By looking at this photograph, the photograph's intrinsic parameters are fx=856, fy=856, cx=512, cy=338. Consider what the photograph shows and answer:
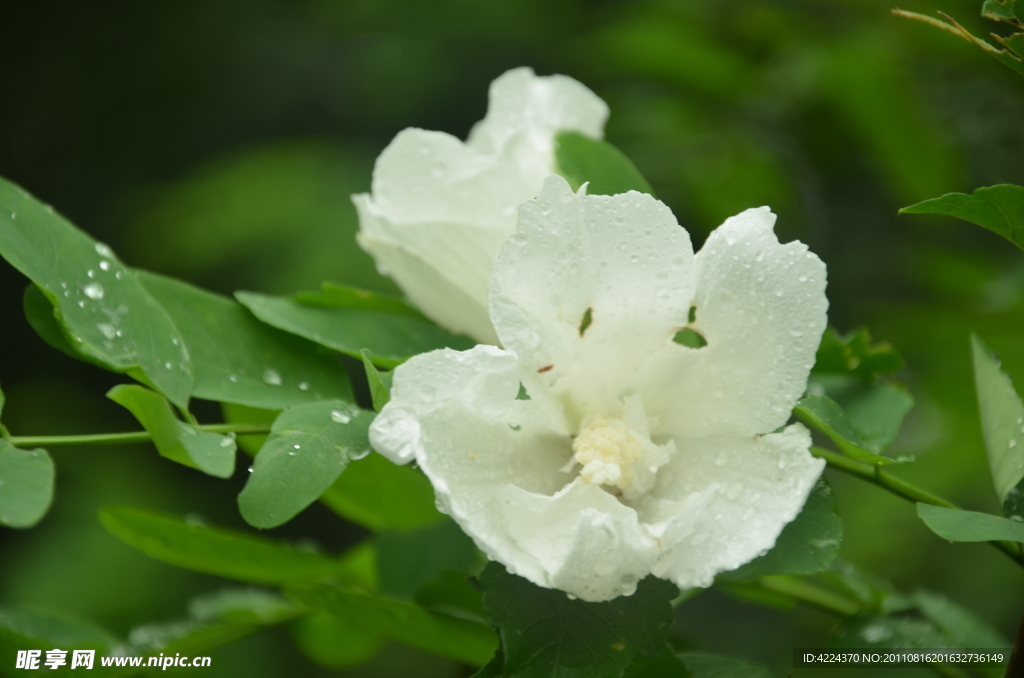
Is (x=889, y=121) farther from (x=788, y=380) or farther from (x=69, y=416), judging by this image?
(x=69, y=416)

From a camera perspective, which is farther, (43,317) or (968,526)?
(43,317)

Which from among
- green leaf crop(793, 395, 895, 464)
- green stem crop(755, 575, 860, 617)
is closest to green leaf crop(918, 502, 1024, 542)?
green leaf crop(793, 395, 895, 464)

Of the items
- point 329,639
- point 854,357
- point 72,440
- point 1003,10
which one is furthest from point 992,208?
point 329,639

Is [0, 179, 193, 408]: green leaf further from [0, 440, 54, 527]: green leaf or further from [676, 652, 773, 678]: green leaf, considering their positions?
[676, 652, 773, 678]: green leaf

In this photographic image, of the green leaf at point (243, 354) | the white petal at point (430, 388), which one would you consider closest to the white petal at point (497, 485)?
the white petal at point (430, 388)

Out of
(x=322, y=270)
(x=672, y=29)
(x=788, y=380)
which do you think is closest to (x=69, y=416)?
(x=322, y=270)

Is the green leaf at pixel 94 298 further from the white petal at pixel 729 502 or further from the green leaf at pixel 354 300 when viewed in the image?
the white petal at pixel 729 502

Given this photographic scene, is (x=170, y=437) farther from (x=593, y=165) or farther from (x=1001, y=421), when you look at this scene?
(x=1001, y=421)
